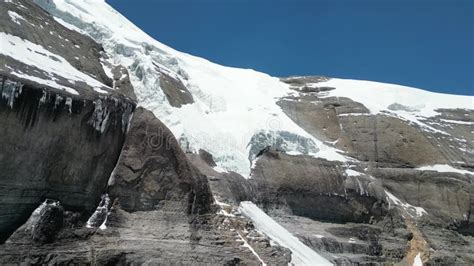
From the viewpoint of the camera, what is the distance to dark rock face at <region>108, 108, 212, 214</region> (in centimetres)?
2916

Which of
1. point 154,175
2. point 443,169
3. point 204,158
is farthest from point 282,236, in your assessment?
point 443,169

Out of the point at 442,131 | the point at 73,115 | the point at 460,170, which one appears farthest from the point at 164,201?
the point at 442,131

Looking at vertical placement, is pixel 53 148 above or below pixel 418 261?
above

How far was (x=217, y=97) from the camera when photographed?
60.3m

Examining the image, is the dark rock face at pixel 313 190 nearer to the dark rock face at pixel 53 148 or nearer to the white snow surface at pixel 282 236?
the white snow surface at pixel 282 236

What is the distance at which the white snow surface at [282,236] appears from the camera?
33344mm

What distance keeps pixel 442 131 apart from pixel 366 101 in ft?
31.1

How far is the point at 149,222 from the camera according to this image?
28.6m

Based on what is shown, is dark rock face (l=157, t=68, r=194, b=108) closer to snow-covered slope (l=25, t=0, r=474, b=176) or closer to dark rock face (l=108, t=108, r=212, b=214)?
snow-covered slope (l=25, t=0, r=474, b=176)

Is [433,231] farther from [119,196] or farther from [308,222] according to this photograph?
[119,196]

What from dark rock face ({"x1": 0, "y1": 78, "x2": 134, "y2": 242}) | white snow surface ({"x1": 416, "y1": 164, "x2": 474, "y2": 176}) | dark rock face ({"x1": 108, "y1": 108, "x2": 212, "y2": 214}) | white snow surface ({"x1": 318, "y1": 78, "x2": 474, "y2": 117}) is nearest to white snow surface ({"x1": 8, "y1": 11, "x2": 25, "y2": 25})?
dark rock face ({"x1": 0, "y1": 78, "x2": 134, "y2": 242})

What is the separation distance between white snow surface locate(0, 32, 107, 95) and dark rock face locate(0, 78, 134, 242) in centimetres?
103

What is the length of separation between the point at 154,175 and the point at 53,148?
19.3ft

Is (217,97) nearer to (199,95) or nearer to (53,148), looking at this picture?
(199,95)
